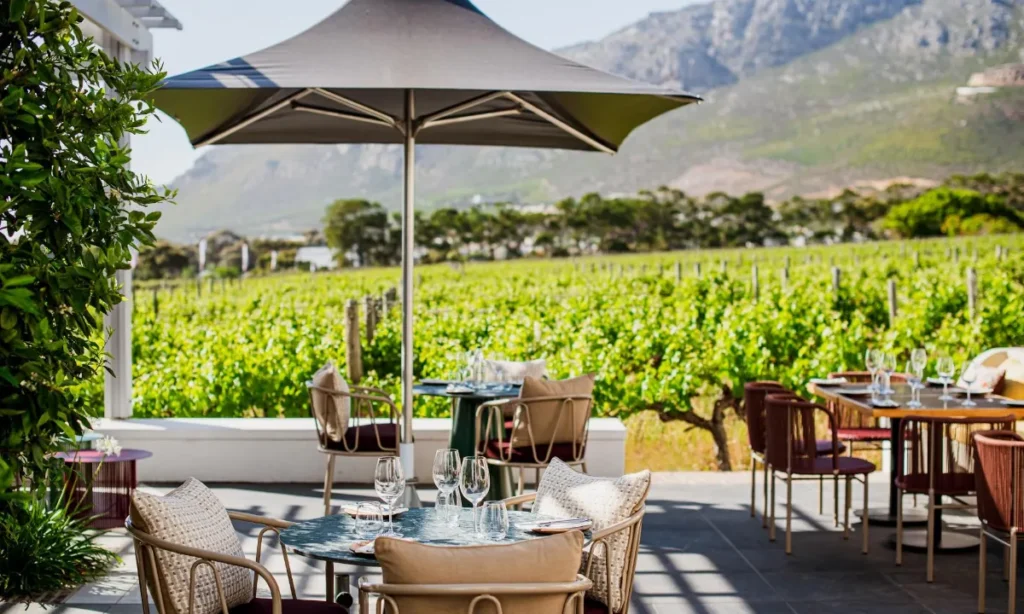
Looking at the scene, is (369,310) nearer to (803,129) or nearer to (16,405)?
(16,405)

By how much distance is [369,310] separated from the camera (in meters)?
9.75

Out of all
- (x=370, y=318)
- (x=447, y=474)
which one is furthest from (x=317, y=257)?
(x=447, y=474)

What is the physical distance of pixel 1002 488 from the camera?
3939mm

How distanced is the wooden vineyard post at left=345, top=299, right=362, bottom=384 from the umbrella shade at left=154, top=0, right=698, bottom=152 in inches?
112

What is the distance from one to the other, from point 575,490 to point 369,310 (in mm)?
6716

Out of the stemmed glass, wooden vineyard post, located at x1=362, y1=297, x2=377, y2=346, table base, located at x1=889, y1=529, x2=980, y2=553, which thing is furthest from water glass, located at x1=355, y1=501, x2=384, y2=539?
wooden vineyard post, located at x1=362, y1=297, x2=377, y2=346

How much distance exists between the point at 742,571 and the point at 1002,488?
3.98 ft

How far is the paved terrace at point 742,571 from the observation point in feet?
14.1

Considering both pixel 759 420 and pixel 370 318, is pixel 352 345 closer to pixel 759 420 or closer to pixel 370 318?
pixel 370 318

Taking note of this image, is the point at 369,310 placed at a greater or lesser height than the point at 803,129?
lesser

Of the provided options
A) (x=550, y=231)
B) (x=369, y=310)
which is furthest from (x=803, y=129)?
(x=369, y=310)

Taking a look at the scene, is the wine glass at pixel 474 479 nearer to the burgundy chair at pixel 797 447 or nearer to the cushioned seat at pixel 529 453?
the cushioned seat at pixel 529 453

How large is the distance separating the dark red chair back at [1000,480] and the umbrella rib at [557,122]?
218 cm

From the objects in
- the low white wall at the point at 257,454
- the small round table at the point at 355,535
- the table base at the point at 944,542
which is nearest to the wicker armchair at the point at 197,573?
the small round table at the point at 355,535
